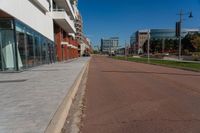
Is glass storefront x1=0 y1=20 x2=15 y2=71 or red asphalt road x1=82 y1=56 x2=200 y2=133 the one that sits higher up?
glass storefront x1=0 y1=20 x2=15 y2=71

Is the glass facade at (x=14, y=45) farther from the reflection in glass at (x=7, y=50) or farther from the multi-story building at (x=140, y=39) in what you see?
the multi-story building at (x=140, y=39)

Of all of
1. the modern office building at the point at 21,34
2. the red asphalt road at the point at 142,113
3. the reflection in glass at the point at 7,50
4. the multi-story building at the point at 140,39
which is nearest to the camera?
the red asphalt road at the point at 142,113

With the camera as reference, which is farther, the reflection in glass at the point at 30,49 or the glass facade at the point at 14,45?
the reflection in glass at the point at 30,49

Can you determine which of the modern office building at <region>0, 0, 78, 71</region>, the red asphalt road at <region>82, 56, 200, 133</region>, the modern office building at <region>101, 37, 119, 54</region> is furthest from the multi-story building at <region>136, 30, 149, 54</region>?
the red asphalt road at <region>82, 56, 200, 133</region>

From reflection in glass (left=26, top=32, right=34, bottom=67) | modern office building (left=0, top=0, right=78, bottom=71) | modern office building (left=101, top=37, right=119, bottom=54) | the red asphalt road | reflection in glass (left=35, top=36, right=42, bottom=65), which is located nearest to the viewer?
the red asphalt road

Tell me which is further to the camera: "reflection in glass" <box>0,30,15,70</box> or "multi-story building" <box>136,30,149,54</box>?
"multi-story building" <box>136,30,149,54</box>

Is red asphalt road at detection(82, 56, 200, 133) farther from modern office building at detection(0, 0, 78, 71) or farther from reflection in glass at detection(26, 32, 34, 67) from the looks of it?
reflection in glass at detection(26, 32, 34, 67)

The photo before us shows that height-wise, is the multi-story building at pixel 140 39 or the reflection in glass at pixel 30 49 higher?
the multi-story building at pixel 140 39

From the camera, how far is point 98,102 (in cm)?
782


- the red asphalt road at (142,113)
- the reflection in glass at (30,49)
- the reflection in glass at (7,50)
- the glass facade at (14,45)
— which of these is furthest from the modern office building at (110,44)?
the red asphalt road at (142,113)

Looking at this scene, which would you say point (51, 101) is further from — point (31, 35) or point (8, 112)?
point (31, 35)

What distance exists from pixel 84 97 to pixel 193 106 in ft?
12.4

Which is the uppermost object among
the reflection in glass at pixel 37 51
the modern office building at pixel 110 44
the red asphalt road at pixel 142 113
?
the modern office building at pixel 110 44

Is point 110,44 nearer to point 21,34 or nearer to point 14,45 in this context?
point 21,34
